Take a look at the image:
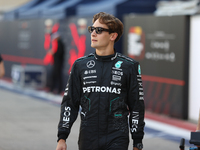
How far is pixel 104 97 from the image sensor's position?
418cm

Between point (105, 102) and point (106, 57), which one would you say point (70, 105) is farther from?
point (106, 57)

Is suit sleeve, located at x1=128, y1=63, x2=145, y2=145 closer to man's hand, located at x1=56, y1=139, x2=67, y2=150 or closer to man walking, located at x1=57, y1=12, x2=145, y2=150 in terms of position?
man walking, located at x1=57, y1=12, x2=145, y2=150

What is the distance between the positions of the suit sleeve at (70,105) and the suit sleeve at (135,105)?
0.49 meters

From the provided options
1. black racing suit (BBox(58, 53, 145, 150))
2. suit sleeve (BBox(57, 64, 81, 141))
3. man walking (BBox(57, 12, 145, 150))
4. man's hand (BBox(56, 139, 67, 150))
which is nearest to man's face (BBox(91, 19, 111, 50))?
man walking (BBox(57, 12, 145, 150))

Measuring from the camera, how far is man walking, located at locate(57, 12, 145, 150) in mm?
4145

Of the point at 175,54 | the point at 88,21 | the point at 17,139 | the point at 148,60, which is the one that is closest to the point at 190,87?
the point at 175,54

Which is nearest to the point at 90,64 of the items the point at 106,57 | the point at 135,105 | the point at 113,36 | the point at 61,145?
the point at 106,57

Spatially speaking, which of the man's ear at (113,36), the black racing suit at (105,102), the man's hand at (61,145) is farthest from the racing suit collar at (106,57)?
the man's hand at (61,145)

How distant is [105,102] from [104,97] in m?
0.05

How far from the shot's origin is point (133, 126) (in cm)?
420

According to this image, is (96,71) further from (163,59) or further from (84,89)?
(163,59)

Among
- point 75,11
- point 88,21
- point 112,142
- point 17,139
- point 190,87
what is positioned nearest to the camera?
point 112,142

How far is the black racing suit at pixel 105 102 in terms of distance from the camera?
4.14m

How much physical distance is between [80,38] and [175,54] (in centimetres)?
523
